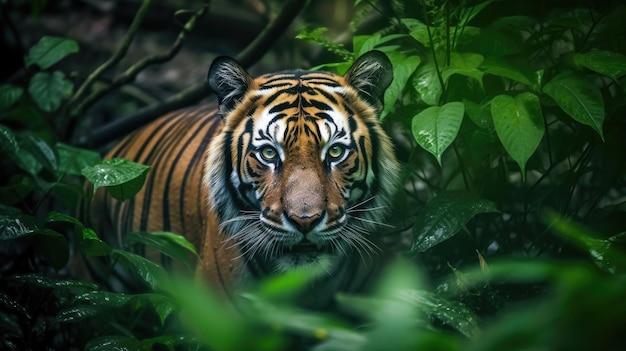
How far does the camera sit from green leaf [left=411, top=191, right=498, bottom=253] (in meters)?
2.29

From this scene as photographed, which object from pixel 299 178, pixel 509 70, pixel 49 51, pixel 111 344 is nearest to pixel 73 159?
pixel 49 51

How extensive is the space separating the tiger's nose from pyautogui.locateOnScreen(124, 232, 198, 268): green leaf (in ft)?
1.40

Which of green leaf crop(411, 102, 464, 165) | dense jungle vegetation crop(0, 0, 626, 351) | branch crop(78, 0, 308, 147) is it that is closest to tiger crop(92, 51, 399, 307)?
dense jungle vegetation crop(0, 0, 626, 351)

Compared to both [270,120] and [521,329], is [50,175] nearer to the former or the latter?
[270,120]

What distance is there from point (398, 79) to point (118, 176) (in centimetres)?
101

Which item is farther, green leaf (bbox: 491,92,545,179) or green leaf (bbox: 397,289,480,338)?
green leaf (bbox: 491,92,545,179)

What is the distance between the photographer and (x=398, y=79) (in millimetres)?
2369

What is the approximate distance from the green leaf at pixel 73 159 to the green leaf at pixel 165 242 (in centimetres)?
81

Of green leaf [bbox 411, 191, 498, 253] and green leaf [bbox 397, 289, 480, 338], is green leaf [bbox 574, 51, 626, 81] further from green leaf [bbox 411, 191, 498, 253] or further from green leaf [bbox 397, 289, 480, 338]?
green leaf [bbox 397, 289, 480, 338]

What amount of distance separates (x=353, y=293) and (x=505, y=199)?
2.86 ft

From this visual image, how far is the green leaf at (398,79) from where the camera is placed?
2361mm

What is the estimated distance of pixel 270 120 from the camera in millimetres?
2391

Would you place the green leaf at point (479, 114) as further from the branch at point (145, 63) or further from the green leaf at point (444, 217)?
the branch at point (145, 63)

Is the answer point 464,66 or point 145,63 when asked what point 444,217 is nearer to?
point 464,66
